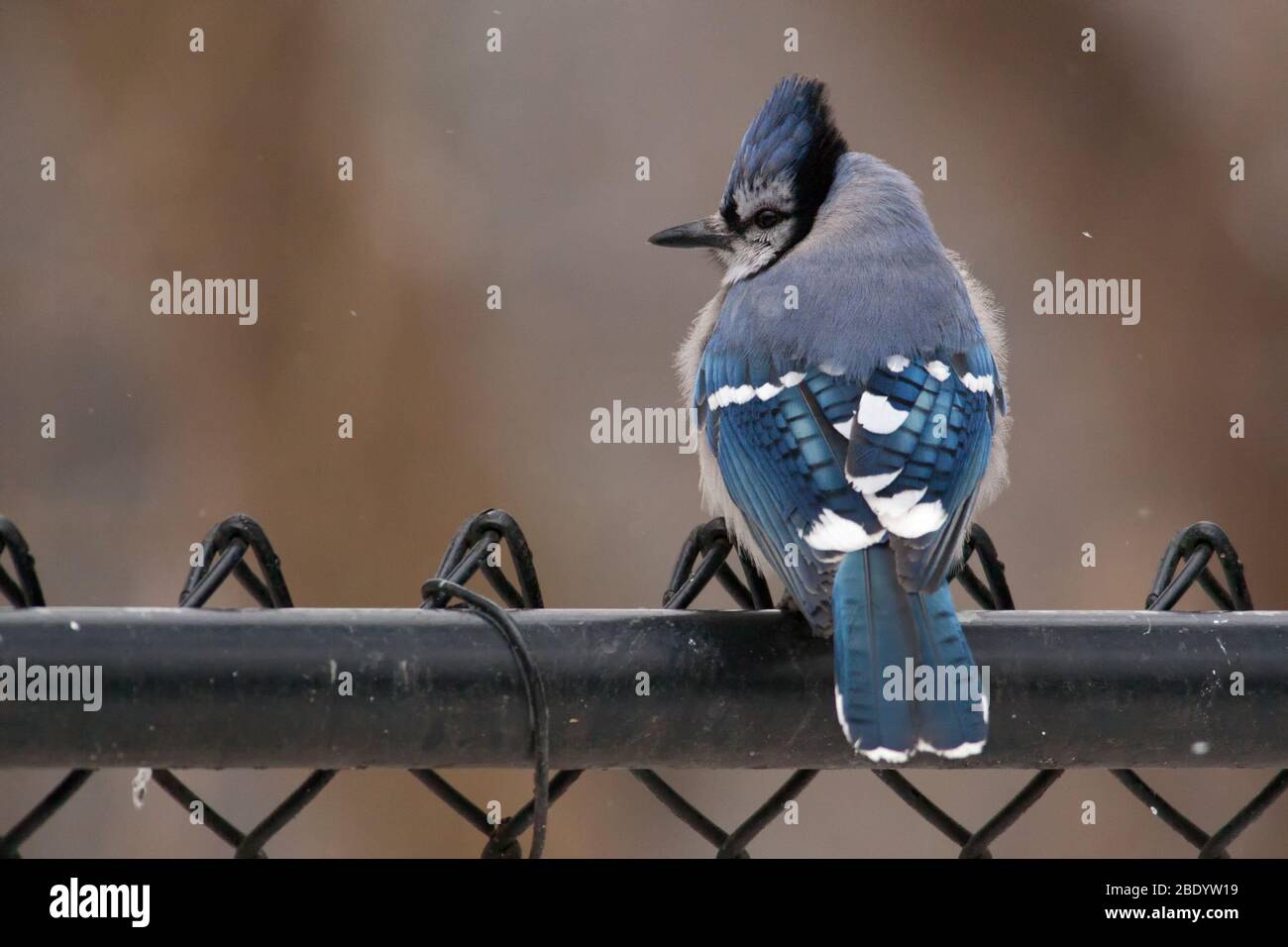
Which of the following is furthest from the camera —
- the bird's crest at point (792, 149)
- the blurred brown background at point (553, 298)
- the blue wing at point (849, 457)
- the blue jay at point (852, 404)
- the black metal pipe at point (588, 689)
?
the blurred brown background at point (553, 298)

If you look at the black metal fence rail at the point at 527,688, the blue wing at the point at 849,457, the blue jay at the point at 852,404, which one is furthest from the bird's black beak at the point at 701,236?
the black metal fence rail at the point at 527,688

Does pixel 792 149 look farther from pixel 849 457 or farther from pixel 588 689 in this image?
pixel 588 689

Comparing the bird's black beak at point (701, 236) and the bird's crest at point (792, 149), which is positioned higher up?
the bird's crest at point (792, 149)

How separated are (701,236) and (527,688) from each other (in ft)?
5.28

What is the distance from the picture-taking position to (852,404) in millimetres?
1835

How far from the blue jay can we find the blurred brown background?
163 centimetres

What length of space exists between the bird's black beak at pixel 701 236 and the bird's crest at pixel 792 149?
0.03 m

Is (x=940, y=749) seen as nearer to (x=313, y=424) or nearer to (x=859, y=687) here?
(x=859, y=687)

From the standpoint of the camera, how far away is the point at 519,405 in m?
4.41

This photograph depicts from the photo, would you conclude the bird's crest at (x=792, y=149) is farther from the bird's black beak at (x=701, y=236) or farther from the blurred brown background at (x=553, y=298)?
the blurred brown background at (x=553, y=298)

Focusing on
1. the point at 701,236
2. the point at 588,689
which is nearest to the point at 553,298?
the point at 701,236

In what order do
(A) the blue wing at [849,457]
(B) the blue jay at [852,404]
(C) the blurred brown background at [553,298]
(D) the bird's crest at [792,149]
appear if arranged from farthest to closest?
1. (C) the blurred brown background at [553,298]
2. (D) the bird's crest at [792,149]
3. (A) the blue wing at [849,457]
4. (B) the blue jay at [852,404]

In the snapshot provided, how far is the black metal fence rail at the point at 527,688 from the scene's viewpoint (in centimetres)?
106
